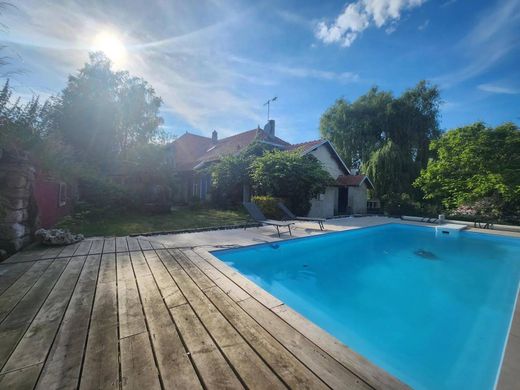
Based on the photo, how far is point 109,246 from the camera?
4910 mm

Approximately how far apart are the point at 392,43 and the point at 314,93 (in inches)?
174

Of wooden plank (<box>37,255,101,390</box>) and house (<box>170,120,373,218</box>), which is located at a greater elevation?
house (<box>170,120,373,218</box>)

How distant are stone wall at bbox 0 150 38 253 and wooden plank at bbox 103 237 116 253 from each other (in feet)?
4.42

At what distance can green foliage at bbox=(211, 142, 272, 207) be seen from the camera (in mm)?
13727

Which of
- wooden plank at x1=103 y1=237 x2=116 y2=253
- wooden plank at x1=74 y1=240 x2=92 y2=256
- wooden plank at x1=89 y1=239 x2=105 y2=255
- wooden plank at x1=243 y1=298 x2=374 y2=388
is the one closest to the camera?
wooden plank at x1=243 y1=298 x2=374 y2=388

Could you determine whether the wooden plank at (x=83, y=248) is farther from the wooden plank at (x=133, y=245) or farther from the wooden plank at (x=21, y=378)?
the wooden plank at (x=21, y=378)

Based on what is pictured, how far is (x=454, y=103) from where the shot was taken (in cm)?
1728

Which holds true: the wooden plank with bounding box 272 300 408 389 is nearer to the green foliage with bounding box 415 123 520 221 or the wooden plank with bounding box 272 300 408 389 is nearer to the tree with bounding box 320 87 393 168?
the green foliage with bounding box 415 123 520 221

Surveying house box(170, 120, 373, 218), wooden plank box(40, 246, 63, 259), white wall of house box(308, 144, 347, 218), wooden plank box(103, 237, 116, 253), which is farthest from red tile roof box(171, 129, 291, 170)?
wooden plank box(40, 246, 63, 259)

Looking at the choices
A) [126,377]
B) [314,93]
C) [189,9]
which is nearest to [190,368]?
[126,377]

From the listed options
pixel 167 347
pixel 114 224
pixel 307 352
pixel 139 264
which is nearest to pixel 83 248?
pixel 139 264

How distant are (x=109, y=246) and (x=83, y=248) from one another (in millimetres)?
451

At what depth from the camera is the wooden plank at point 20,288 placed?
90.0 inches

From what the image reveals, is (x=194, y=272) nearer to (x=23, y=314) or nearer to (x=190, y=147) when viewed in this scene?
(x=23, y=314)
